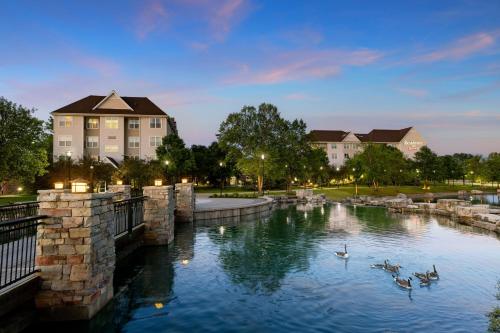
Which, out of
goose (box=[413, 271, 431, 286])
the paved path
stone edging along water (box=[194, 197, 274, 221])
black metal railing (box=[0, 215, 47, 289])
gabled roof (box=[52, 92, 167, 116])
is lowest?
goose (box=[413, 271, 431, 286])

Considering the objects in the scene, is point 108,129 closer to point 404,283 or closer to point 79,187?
point 79,187

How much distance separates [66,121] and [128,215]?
149 feet

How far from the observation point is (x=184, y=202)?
26297 millimetres

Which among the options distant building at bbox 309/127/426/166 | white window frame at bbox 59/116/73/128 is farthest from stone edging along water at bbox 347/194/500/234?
distant building at bbox 309/127/426/166

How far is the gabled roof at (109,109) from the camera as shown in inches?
2120

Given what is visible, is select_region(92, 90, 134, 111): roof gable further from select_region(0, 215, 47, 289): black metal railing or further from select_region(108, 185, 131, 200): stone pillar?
select_region(0, 215, 47, 289): black metal railing

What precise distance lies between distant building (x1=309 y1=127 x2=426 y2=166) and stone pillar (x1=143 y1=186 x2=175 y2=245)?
281 ft

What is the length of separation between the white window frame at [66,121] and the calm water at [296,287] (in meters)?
40.5

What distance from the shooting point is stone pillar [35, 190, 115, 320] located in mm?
8398

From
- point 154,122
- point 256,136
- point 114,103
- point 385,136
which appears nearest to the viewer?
point 114,103

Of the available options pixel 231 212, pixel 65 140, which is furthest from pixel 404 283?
pixel 65 140

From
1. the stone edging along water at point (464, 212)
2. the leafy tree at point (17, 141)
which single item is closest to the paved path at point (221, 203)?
the leafy tree at point (17, 141)

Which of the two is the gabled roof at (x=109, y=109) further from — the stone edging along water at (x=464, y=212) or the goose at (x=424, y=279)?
the goose at (x=424, y=279)

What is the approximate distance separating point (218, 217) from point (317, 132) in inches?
3374
